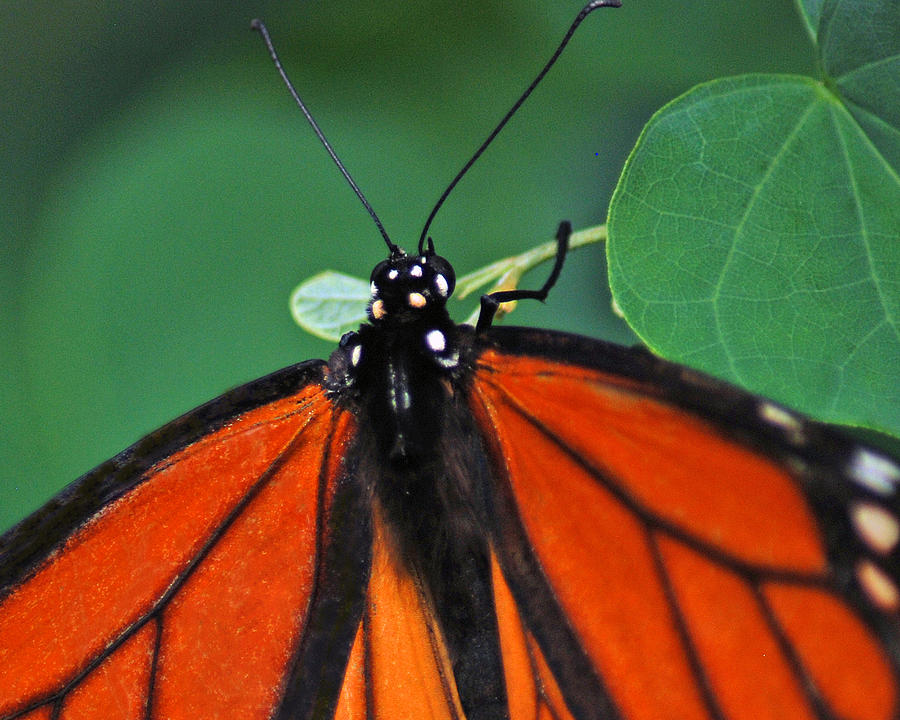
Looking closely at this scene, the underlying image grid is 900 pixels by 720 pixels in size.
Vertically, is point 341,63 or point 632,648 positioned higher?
point 341,63

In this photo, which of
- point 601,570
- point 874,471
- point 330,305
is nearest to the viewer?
point 874,471

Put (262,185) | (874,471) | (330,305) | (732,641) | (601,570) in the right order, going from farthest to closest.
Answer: (262,185), (330,305), (601,570), (732,641), (874,471)

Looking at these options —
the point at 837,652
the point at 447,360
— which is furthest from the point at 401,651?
the point at 837,652

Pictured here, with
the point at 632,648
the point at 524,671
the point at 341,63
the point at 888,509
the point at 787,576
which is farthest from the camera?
the point at 341,63

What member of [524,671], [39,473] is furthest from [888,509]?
[39,473]

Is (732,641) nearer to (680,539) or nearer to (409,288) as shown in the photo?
(680,539)

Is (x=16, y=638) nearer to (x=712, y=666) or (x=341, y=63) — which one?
(x=712, y=666)

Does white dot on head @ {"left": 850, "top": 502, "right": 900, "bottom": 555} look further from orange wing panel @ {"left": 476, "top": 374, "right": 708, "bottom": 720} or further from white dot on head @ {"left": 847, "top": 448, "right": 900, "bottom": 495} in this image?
orange wing panel @ {"left": 476, "top": 374, "right": 708, "bottom": 720}

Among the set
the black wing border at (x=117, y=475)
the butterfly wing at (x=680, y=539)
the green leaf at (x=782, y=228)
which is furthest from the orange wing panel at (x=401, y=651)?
the green leaf at (x=782, y=228)

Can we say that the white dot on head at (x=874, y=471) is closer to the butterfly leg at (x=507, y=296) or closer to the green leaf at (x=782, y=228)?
the green leaf at (x=782, y=228)
